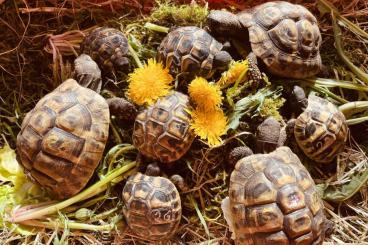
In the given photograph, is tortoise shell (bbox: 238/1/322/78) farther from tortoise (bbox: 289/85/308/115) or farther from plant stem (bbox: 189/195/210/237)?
plant stem (bbox: 189/195/210/237)

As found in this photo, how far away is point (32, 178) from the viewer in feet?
9.60

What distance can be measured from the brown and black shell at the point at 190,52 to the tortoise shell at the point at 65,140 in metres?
0.50

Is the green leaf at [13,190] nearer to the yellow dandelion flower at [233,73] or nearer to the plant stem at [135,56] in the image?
the plant stem at [135,56]

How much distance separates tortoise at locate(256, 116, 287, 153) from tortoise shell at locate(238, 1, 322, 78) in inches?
14.1

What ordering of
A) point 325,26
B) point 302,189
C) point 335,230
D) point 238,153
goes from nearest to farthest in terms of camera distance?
1. point 302,189
2. point 238,153
3. point 335,230
4. point 325,26

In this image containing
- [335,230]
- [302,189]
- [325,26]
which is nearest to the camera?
[302,189]

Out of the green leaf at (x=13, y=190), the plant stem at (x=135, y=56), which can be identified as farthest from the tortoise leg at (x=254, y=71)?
the green leaf at (x=13, y=190)

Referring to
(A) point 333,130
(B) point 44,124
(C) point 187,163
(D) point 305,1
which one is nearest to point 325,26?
(D) point 305,1

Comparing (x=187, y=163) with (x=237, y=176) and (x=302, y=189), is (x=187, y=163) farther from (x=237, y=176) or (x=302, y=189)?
(x=302, y=189)

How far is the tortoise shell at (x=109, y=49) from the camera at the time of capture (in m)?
3.02

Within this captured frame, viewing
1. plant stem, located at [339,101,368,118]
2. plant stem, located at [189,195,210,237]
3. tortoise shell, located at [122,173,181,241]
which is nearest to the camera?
tortoise shell, located at [122,173,181,241]

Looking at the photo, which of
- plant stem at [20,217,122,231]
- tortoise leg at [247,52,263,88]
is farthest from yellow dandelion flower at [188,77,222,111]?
plant stem at [20,217,122,231]

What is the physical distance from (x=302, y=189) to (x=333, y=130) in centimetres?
50

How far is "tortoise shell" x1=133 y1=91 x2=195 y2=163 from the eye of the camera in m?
2.80
